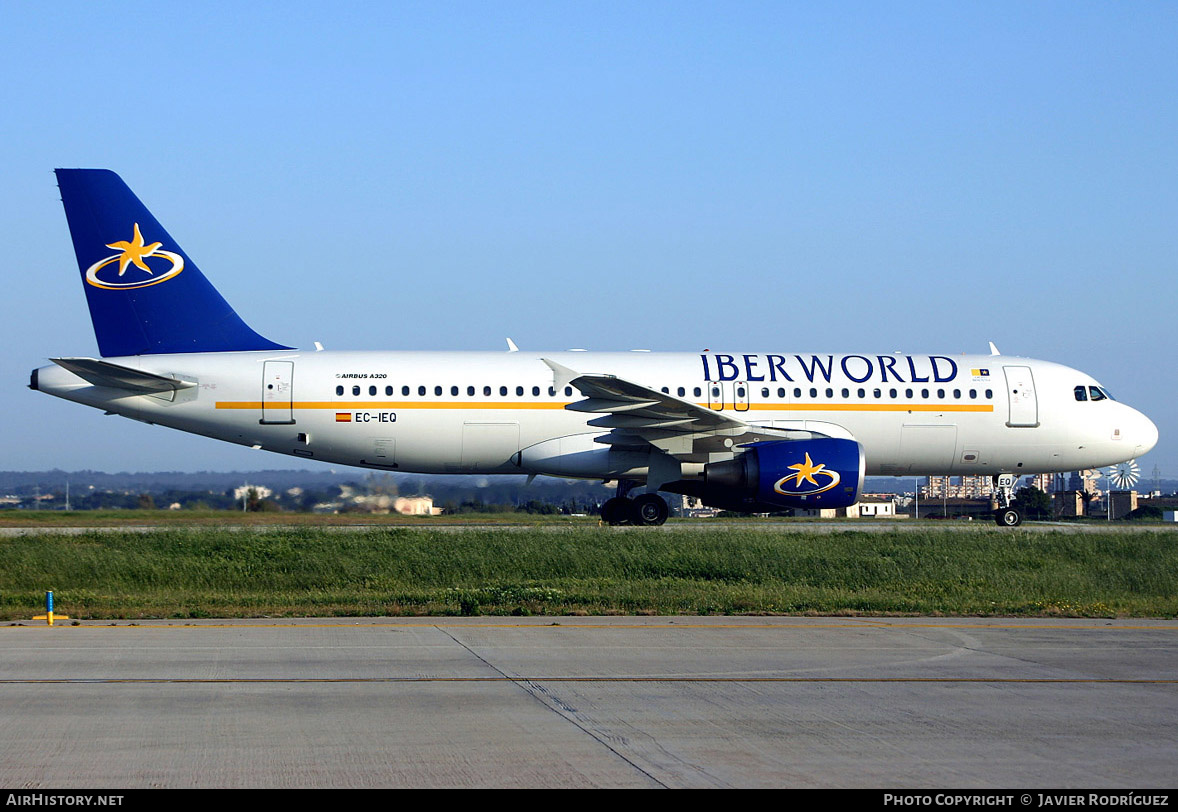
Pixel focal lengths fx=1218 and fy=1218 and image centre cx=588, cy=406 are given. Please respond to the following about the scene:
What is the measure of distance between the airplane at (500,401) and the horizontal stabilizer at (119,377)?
45 millimetres

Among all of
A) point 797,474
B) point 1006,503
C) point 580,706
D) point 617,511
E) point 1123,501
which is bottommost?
point 580,706

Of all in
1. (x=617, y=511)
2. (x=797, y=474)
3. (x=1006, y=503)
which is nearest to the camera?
(x=797, y=474)

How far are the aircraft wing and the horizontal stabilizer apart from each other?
7.80 m

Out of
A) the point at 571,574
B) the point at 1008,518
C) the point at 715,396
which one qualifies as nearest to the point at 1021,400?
the point at 1008,518

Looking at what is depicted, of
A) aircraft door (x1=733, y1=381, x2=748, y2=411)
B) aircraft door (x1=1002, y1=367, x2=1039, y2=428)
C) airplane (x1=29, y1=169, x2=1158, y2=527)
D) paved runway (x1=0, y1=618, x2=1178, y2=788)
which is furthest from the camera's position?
aircraft door (x1=1002, y1=367, x2=1039, y2=428)

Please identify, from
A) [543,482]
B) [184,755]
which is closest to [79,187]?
[543,482]

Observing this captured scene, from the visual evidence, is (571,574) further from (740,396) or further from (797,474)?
(740,396)

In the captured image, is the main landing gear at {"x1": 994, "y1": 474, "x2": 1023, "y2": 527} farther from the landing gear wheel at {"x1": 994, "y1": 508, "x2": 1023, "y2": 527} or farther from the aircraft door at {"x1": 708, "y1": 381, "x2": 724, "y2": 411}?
the aircraft door at {"x1": 708, "y1": 381, "x2": 724, "y2": 411}

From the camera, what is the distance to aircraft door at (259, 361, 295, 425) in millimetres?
25281

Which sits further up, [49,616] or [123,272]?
[123,272]

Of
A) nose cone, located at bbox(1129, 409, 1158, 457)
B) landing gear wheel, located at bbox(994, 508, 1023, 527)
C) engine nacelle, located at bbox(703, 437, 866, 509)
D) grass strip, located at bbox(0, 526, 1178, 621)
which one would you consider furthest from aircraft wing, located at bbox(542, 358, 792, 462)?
nose cone, located at bbox(1129, 409, 1158, 457)

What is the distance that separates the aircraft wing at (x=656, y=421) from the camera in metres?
23.7

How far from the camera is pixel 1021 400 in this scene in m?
27.5

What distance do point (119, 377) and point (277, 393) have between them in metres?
3.10
